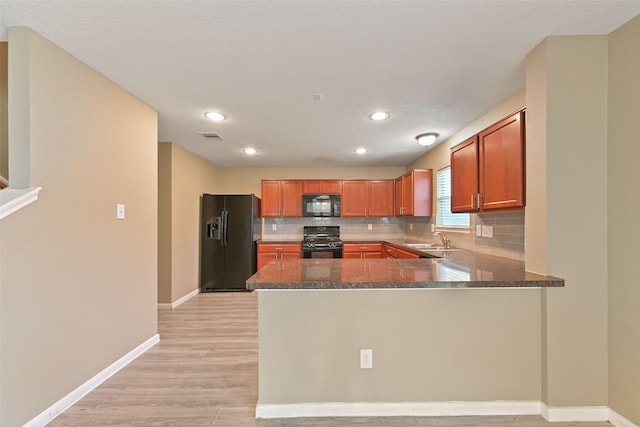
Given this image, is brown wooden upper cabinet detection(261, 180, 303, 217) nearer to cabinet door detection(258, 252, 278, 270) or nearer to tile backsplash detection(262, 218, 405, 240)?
tile backsplash detection(262, 218, 405, 240)

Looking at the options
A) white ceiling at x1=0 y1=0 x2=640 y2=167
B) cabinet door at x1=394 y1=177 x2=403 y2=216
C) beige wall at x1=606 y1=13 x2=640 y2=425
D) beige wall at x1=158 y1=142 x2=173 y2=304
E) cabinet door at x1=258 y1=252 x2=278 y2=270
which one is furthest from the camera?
cabinet door at x1=258 y1=252 x2=278 y2=270

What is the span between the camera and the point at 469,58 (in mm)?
1931

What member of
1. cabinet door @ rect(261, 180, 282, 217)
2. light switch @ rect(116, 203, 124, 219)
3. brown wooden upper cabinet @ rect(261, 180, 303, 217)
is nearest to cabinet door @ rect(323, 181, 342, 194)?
brown wooden upper cabinet @ rect(261, 180, 303, 217)

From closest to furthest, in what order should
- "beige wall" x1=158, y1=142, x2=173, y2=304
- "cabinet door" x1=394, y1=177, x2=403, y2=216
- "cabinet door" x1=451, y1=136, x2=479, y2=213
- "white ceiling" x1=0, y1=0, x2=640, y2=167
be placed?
"white ceiling" x1=0, y1=0, x2=640, y2=167 < "cabinet door" x1=451, y1=136, x2=479, y2=213 < "beige wall" x1=158, y1=142, x2=173, y2=304 < "cabinet door" x1=394, y1=177, x2=403, y2=216

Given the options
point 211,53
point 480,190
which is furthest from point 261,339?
point 480,190

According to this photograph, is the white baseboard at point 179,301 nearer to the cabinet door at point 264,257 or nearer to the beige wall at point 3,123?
the cabinet door at point 264,257

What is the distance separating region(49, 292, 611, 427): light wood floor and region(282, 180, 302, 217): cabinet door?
2547 mm

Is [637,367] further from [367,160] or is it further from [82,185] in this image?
[367,160]

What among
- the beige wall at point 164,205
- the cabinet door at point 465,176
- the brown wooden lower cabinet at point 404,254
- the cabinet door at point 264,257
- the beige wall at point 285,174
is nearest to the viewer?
the cabinet door at point 465,176

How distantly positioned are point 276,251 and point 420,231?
2473mm

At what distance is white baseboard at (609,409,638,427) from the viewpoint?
1.64 metres

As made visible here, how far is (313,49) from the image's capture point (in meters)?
1.81

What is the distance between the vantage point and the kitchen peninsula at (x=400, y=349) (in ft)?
5.92

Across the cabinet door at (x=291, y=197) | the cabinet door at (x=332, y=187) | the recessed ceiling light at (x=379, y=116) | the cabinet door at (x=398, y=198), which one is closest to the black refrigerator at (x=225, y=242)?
→ the cabinet door at (x=291, y=197)
